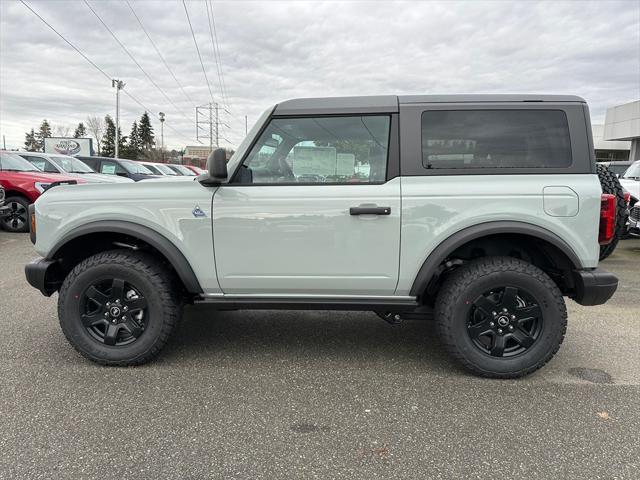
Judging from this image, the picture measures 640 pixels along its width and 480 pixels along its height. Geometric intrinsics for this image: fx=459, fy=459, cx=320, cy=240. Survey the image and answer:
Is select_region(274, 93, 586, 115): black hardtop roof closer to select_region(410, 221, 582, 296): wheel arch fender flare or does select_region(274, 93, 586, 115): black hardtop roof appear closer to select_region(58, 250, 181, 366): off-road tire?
select_region(410, 221, 582, 296): wheel arch fender flare

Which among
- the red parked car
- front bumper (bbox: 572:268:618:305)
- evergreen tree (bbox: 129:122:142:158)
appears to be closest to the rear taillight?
front bumper (bbox: 572:268:618:305)

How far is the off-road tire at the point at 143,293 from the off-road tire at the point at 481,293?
1915mm

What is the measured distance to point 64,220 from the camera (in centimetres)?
329

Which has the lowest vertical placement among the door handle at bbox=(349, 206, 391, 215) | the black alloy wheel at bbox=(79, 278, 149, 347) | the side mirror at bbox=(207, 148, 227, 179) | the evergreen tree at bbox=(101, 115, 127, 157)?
the black alloy wheel at bbox=(79, 278, 149, 347)

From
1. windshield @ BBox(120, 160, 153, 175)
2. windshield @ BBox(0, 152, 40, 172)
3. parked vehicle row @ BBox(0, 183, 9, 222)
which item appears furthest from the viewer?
windshield @ BBox(120, 160, 153, 175)

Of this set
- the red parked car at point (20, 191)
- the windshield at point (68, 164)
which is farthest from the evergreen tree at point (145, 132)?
the red parked car at point (20, 191)

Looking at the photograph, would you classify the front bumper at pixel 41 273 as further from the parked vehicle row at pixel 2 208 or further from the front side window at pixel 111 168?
the front side window at pixel 111 168

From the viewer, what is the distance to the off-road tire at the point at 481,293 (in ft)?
9.94

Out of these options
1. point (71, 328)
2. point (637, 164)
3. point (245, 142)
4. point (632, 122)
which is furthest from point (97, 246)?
point (632, 122)

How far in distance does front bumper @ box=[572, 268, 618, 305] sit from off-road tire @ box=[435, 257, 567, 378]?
0.48ft

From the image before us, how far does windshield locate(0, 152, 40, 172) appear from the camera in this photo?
32.5 ft

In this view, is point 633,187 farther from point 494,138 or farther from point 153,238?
point 153,238

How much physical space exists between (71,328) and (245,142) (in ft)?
5.97

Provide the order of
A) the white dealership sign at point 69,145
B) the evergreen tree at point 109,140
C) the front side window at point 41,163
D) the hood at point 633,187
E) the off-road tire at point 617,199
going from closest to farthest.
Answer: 1. the off-road tire at point 617,199
2. the hood at point 633,187
3. the front side window at point 41,163
4. the white dealership sign at point 69,145
5. the evergreen tree at point 109,140
